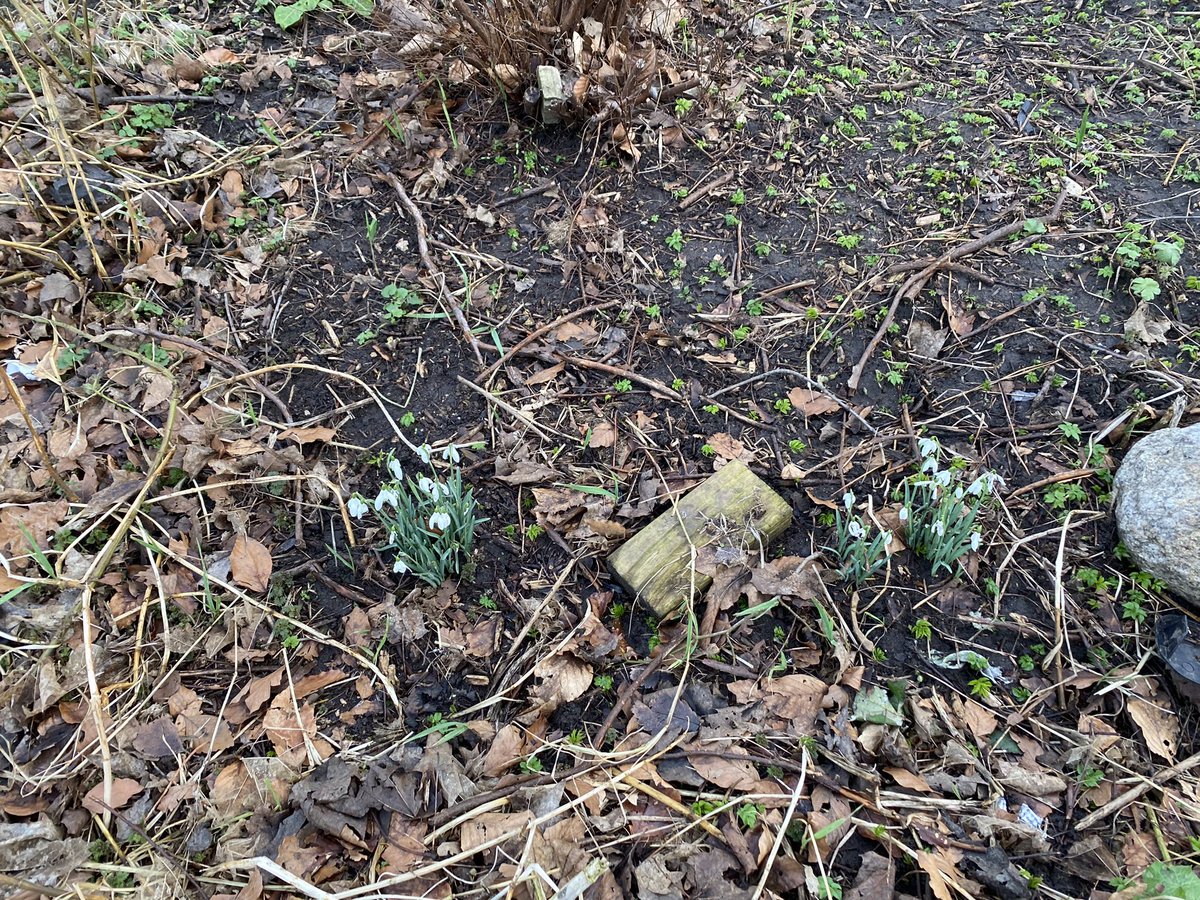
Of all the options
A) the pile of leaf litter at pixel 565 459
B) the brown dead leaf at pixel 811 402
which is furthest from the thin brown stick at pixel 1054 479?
the brown dead leaf at pixel 811 402

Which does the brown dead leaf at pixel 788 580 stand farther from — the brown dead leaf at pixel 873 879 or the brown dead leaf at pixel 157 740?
the brown dead leaf at pixel 157 740

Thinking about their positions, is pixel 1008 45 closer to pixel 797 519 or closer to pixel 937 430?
pixel 937 430

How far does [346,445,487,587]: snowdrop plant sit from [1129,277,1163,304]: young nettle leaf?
2788 mm

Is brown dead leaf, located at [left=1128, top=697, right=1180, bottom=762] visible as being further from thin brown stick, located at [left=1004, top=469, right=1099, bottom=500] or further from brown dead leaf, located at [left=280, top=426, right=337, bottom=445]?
brown dead leaf, located at [left=280, top=426, right=337, bottom=445]

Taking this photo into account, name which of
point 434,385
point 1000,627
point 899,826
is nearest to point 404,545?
point 434,385

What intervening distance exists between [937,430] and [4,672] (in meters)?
3.24

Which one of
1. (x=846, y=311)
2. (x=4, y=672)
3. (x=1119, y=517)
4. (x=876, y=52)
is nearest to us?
(x=4, y=672)

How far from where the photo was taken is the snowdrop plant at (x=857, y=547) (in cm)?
220

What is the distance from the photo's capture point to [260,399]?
9.14 feet

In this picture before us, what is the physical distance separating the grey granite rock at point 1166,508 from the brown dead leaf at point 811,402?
0.98 m

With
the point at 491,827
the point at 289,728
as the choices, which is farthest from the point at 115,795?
the point at 491,827

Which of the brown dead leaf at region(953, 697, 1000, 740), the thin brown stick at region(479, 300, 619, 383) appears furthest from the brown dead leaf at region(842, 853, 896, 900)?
the thin brown stick at region(479, 300, 619, 383)

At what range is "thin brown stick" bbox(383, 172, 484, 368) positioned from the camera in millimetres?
2889

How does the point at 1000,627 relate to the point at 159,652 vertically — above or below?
below
